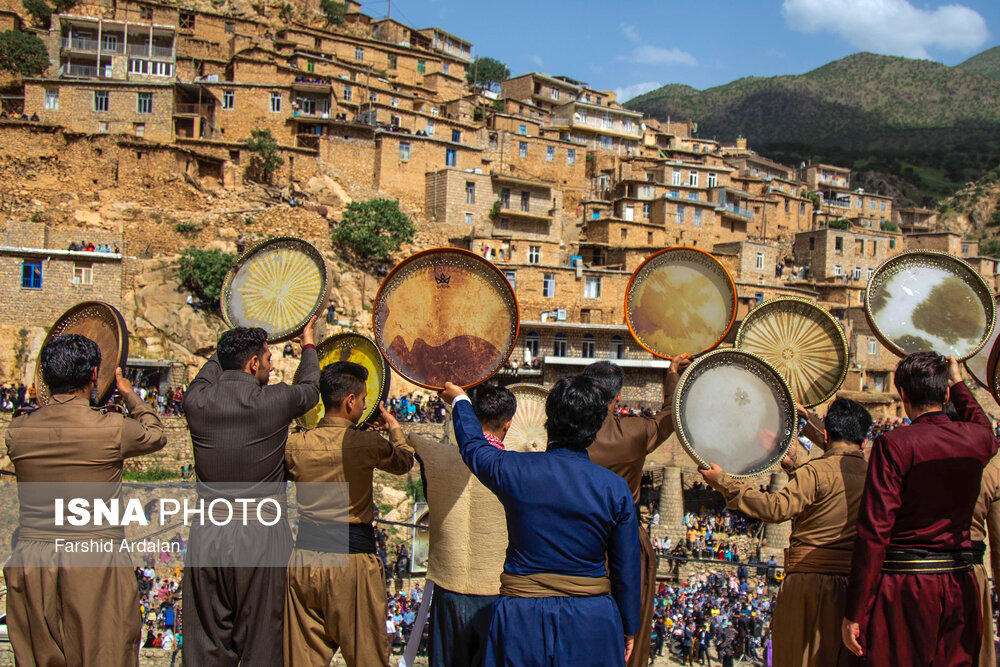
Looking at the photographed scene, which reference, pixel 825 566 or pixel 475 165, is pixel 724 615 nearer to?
pixel 825 566

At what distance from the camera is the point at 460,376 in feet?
17.8

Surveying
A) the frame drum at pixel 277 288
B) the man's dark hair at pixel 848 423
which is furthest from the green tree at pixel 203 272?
the man's dark hair at pixel 848 423

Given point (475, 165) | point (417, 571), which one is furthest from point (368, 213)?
point (417, 571)

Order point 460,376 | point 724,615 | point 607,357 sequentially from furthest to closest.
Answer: point 607,357 → point 724,615 → point 460,376

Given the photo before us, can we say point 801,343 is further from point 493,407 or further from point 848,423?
point 493,407

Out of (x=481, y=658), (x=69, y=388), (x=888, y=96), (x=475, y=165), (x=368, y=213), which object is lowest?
(x=481, y=658)

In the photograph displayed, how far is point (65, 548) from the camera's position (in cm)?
443

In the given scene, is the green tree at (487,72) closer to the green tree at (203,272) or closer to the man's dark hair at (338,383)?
the green tree at (203,272)

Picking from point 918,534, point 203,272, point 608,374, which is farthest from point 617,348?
point 918,534

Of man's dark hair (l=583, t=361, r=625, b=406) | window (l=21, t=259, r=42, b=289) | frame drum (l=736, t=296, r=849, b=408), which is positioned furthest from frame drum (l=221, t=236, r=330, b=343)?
window (l=21, t=259, r=42, b=289)

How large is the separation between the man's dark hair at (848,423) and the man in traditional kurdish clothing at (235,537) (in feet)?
10.4

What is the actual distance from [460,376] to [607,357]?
94.6ft

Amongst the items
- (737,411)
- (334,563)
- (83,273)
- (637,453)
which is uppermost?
(83,273)

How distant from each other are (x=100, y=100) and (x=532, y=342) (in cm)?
2363
